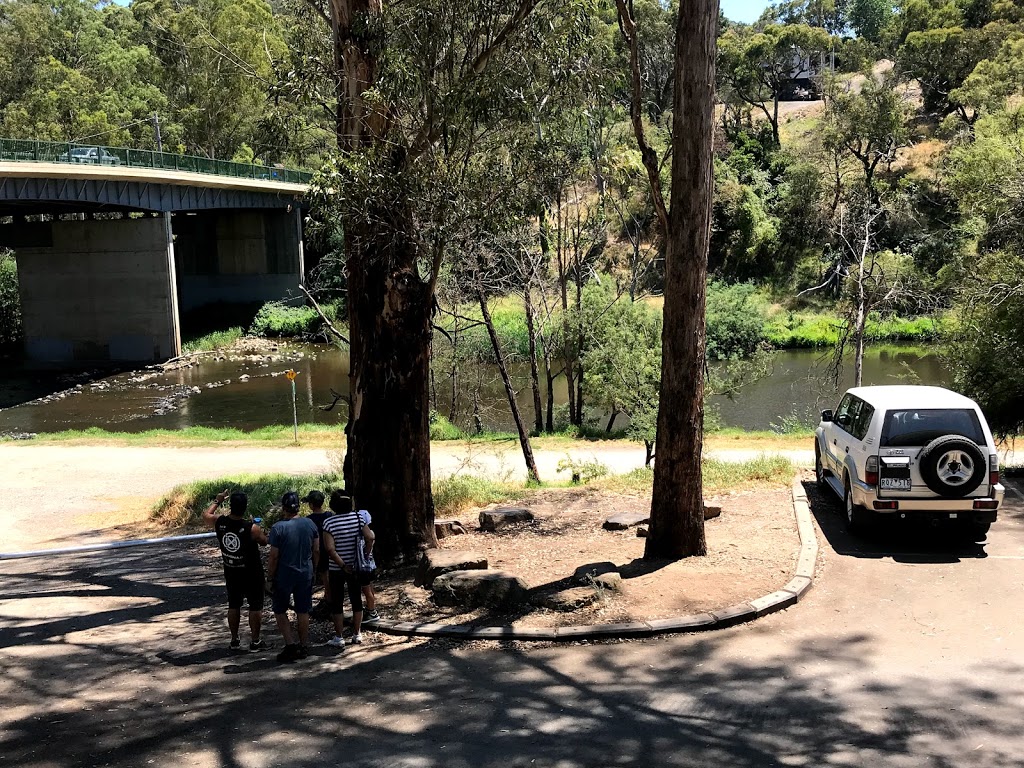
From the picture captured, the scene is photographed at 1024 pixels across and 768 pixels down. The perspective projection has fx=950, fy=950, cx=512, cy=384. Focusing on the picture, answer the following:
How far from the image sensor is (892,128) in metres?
50.7

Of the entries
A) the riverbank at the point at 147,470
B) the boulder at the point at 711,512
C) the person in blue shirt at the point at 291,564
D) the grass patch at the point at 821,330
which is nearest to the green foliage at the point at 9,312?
the riverbank at the point at 147,470

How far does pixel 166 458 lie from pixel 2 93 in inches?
2014

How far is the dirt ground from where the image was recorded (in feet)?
29.9

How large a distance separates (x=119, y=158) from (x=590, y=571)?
4162 centimetres

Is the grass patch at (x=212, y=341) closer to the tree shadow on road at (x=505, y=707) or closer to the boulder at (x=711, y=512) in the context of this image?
the boulder at (x=711, y=512)

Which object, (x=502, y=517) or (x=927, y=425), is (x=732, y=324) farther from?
(x=927, y=425)

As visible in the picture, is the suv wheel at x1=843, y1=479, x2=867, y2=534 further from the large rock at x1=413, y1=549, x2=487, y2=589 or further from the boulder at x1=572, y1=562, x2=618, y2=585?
the large rock at x1=413, y1=549, x2=487, y2=589

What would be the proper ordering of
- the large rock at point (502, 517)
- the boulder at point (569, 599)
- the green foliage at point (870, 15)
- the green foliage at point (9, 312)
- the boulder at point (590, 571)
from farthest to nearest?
the green foliage at point (870, 15) → the green foliage at point (9, 312) → the large rock at point (502, 517) → the boulder at point (590, 571) → the boulder at point (569, 599)

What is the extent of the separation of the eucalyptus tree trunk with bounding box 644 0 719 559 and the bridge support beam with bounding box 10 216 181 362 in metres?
47.0

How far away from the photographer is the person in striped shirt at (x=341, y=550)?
864 centimetres

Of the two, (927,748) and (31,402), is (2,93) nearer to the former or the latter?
(31,402)

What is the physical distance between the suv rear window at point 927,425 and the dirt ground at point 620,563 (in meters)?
1.71

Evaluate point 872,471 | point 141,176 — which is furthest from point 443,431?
point 141,176

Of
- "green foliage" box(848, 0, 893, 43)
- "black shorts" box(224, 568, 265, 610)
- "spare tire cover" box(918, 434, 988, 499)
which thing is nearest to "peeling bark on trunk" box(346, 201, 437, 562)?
"black shorts" box(224, 568, 265, 610)
